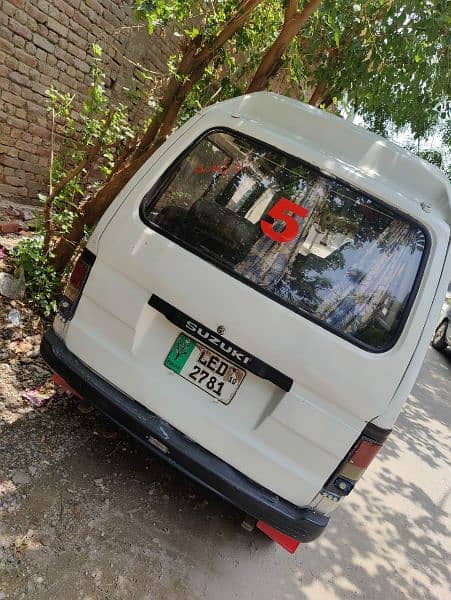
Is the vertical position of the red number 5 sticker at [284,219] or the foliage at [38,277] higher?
the red number 5 sticker at [284,219]

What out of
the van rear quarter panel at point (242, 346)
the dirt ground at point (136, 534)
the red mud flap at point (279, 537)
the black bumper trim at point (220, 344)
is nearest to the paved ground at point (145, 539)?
the dirt ground at point (136, 534)

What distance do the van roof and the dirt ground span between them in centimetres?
210

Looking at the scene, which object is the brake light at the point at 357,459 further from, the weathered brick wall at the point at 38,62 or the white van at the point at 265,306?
the weathered brick wall at the point at 38,62

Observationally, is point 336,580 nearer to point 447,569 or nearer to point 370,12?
point 447,569

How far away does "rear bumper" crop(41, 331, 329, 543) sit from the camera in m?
2.31

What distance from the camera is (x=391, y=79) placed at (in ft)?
17.6

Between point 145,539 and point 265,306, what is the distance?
1.41 m

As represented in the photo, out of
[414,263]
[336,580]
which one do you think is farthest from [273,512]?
[414,263]

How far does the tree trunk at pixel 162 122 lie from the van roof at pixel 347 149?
138 cm

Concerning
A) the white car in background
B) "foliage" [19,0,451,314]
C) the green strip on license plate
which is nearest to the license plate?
the green strip on license plate

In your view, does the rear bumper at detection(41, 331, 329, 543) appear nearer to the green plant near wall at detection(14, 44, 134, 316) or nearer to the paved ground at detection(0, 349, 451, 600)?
the paved ground at detection(0, 349, 451, 600)

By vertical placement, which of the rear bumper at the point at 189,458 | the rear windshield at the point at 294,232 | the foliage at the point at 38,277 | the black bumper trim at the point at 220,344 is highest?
the rear windshield at the point at 294,232

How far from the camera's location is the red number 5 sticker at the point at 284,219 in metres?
2.39

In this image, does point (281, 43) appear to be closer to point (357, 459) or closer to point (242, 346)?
point (242, 346)
